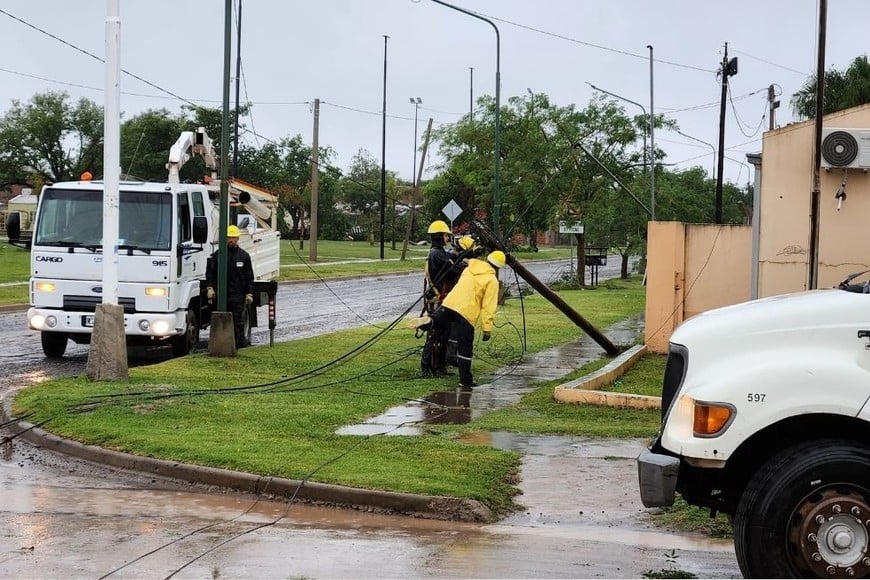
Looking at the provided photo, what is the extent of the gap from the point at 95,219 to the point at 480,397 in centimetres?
653

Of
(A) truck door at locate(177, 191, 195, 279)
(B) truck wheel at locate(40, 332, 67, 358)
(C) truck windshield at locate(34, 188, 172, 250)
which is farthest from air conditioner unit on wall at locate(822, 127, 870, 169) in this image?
(B) truck wheel at locate(40, 332, 67, 358)

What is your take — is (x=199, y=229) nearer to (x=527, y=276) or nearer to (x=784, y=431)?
(x=527, y=276)

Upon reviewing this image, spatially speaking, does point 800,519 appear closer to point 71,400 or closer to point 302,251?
point 71,400

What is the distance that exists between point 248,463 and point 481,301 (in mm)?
5630

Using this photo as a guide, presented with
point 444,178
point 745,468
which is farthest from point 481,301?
point 444,178

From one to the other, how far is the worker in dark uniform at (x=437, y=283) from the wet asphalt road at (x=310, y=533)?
486 cm

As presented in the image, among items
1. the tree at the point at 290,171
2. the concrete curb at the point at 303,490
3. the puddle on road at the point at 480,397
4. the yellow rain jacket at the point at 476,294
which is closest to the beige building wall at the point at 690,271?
the puddle on road at the point at 480,397

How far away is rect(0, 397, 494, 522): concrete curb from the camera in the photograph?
7.77 m

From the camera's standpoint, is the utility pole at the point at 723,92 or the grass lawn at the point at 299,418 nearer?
the grass lawn at the point at 299,418

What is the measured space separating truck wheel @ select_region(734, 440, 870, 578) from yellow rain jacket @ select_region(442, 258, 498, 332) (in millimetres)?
8622

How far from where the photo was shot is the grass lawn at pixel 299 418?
28.6 feet

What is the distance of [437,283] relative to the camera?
15.7 metres

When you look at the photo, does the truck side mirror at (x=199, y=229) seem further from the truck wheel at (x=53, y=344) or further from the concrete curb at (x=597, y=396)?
the concrete curb at (x=597, y=396)

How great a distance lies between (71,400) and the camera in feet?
38.4
